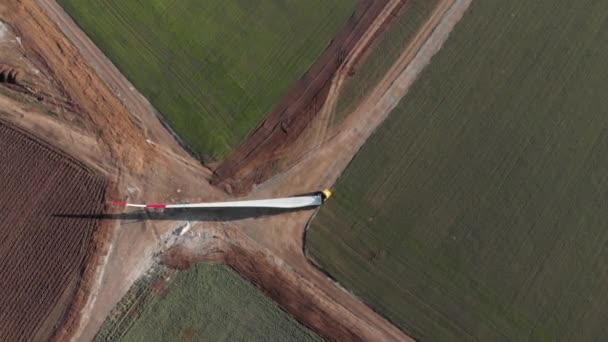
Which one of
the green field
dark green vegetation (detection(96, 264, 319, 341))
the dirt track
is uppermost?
the green field

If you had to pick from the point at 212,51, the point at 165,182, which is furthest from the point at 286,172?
the point at 212,51

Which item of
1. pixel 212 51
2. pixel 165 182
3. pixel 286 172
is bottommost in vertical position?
pixel 165 182

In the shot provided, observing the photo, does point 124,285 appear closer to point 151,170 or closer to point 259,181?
point 151,170

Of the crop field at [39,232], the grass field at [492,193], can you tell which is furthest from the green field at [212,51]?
the grass field at [492,193]

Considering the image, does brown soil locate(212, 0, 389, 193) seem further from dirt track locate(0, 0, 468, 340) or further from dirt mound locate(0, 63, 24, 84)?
dirt mound locate(0, 63, 24, 84)

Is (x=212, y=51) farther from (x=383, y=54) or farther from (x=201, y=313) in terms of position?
(x=201, y=313)

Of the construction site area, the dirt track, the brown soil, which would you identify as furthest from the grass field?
the brown soil

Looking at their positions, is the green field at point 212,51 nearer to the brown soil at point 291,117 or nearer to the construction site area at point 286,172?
the construction site area at point 286,172
